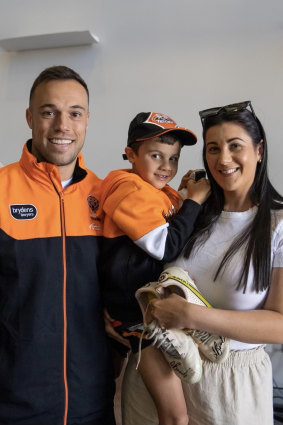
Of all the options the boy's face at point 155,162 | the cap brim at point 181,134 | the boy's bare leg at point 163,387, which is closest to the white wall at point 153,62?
the cap brim at point 181,134

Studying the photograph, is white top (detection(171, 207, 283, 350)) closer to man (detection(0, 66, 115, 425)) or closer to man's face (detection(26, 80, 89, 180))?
man (detection(0, 66, 115, 425))

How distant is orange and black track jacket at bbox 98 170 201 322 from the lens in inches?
51.9

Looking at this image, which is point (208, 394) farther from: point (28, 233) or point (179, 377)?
point (28, 233)

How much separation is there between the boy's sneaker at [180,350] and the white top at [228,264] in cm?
18

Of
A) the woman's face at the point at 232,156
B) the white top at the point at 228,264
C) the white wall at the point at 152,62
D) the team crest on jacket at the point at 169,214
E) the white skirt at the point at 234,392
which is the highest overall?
the white wall at the point at 152,62

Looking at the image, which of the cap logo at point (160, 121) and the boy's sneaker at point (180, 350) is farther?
the cap logo at point (160, 121)

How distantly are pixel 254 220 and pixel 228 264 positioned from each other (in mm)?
186

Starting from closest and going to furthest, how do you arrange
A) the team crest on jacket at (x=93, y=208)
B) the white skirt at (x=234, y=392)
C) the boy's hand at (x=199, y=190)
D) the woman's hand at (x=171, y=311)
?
the woman's hand at (x=171, y=311)
the white skirt at (x=234, y=392)
the team crest on jacket at (x=93, y=208)
the boy's hand at (x=199, y=190)

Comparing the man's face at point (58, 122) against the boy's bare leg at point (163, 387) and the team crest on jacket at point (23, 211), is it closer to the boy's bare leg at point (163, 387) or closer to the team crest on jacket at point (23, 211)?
the team crest on jacket at point (23, 211)

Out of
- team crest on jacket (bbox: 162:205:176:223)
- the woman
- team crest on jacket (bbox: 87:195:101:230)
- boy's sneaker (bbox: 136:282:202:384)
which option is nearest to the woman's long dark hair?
the woman

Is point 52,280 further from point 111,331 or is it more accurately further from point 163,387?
point 163,387

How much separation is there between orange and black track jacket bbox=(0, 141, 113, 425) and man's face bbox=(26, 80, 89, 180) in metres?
0.07

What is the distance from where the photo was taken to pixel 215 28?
2939 mm

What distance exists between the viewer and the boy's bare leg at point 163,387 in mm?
1304
